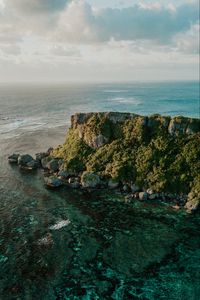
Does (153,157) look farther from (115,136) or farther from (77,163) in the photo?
(77,163)

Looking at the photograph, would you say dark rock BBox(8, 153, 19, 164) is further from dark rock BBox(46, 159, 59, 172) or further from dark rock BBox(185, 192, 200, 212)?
dark rock BBox(185, 192, 200, 212)

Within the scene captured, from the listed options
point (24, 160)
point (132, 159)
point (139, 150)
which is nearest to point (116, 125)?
point (139, 150)

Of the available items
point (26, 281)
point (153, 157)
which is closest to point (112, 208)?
point (153, 157)

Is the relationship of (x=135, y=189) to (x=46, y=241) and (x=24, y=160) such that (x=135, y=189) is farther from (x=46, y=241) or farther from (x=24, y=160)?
(x=24, y=160)

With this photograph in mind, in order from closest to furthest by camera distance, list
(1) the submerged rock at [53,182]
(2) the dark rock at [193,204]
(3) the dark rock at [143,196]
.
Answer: (2) the dark rock at [193,204] → (3) the dark rock at [143,196] → (1) the submerged rock at [53,182]

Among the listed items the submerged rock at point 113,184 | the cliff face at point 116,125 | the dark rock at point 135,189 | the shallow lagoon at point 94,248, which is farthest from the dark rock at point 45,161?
the dark rock at point 135,189

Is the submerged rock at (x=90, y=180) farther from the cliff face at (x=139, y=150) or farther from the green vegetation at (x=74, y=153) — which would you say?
the green vegetation at (x=74, y=153)

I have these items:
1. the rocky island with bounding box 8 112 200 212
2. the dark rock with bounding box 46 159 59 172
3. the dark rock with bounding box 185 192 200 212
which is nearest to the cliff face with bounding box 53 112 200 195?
the rocky island with bounding box 8 112 200 212
